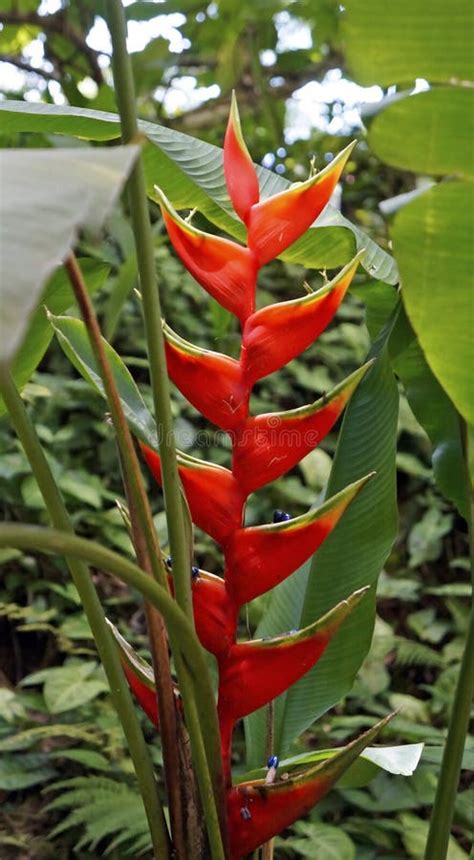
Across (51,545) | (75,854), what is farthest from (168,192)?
(75,854)

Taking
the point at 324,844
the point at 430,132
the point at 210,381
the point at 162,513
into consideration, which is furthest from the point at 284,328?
the point at 162,513

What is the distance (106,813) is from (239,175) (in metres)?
0.71

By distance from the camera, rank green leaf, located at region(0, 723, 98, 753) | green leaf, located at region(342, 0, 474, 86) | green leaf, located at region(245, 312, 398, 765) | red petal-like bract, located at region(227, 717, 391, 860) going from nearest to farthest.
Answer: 1. green leaf, located at region(342, 0, 474, 86)
2. red petal-like bract, located at region(227, 717, 391, 860)
3. green leaf, located at region(245, 312, 398, 765)
4. green leaf, located at region(0, 723, 98, 753)

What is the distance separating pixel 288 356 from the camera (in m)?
0.54

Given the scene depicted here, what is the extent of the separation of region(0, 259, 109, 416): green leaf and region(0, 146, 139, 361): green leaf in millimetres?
363

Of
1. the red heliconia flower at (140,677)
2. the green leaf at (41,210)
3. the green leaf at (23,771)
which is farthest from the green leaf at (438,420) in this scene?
the green leaf at (23,771)

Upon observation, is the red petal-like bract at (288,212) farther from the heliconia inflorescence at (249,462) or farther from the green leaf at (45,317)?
the green leaf at (45,317)

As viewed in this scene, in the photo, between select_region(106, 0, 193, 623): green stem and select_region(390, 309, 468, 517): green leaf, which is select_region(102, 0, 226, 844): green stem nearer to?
select_region(106, 0, 193, 623): green stem

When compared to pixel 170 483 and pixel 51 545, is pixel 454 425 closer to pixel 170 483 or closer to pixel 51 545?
pixel 170 483

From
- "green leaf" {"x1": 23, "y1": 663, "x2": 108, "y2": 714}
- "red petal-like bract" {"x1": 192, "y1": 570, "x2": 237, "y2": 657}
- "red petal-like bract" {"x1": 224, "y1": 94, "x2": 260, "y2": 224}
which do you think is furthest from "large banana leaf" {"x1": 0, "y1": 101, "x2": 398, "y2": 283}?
"green leaf" {"x1": 23, "y1": 663, "x2": 108, "y2": 714}

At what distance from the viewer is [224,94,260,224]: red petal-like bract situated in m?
0.56

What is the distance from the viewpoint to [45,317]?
2.07 ft

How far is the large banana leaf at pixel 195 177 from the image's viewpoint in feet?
1.97

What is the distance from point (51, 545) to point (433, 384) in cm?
42
